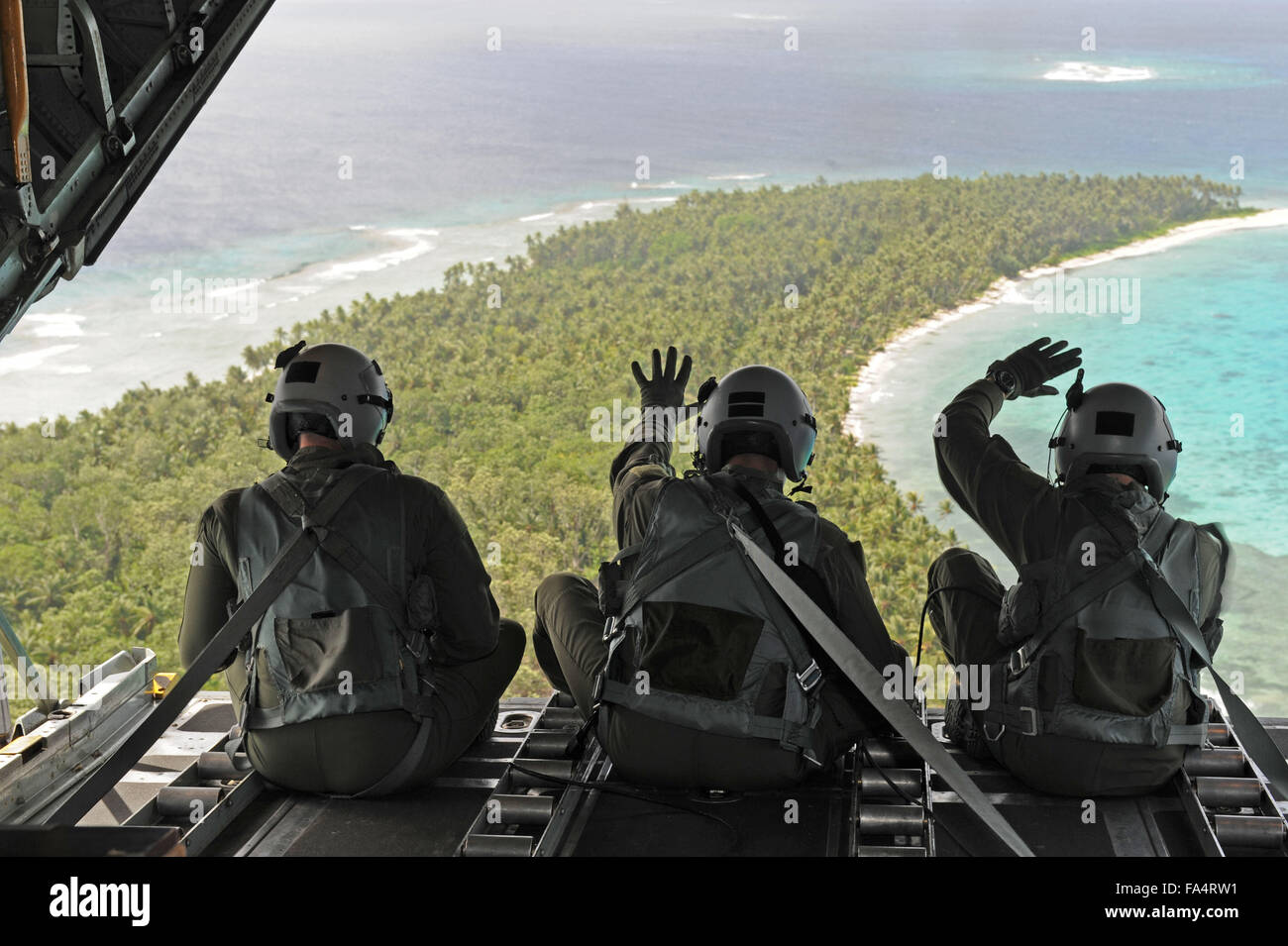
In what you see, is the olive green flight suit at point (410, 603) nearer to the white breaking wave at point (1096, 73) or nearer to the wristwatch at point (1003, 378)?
the wristwatch at point (1003, 378)

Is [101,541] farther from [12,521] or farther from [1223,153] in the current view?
[1223,153]

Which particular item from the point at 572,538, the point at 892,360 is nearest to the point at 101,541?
the point at 572,538

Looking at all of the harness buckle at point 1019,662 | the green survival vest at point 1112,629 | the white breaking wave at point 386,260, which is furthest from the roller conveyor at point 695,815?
the white breaking wave at point 386,260

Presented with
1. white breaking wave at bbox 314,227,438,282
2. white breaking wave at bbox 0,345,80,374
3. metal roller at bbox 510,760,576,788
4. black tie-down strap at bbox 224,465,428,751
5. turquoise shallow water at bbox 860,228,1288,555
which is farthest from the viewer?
white breaking wave at bbox 314,227,438,282

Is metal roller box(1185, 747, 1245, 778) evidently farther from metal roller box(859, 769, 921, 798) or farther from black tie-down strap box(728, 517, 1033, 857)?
black tie-down strap box(728, 517, 1033, 857)

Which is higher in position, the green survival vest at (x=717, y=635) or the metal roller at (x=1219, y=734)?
the green survival vest at (x=717, y=635)

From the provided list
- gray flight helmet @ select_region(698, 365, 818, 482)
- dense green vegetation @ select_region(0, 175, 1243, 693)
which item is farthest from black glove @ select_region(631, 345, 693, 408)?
dense green vegetation @ select_region(0, 175, 1243, 693)
